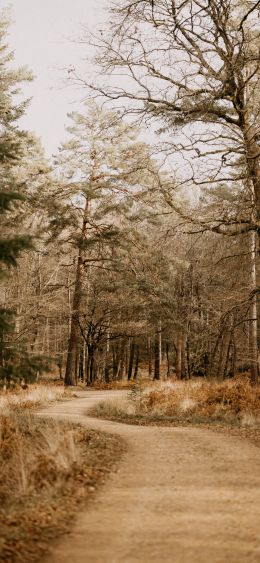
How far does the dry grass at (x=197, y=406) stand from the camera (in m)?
12.6

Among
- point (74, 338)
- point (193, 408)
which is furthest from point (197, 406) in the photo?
point (74, 338)

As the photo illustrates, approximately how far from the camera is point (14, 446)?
7309 mm

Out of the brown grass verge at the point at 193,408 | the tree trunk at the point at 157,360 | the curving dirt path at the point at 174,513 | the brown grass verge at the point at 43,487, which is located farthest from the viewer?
the tree trunk at the point at 157,360

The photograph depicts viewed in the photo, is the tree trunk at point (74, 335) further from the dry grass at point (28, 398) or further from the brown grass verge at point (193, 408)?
the brown grass verge at point (193, 408)

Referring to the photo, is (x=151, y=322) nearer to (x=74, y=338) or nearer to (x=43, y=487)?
(x=74, y=338)

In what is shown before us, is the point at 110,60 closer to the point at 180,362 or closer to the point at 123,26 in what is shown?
the point at 123,26

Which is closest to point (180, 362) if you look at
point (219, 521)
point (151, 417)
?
point (151, 417)

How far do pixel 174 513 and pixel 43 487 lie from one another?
1.53 meters

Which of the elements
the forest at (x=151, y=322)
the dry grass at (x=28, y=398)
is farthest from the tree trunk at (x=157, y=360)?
the dry grass at (x=28, y=398)

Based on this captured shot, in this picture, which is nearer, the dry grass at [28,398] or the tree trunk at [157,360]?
the dry grass at [28,398]

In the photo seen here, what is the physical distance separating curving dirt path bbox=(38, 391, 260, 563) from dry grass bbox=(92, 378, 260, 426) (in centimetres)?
501

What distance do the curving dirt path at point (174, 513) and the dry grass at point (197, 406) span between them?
501 centimetres

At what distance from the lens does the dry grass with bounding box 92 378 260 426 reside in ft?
41.2

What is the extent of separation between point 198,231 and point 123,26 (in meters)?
5.38
